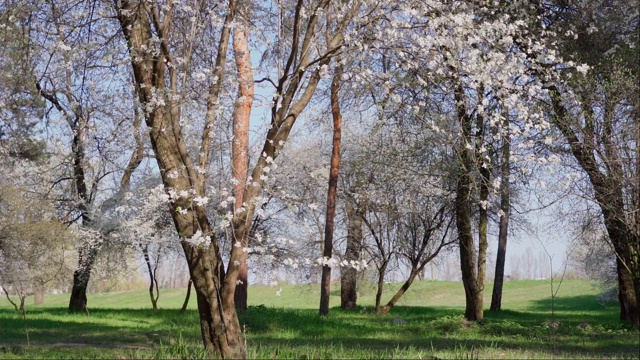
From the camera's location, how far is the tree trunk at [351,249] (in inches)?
997

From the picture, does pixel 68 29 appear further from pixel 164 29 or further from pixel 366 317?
pixel 366 317

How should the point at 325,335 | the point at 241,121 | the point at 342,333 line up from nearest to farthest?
the point at 325,335
the point at 342,333
the point at 241,121

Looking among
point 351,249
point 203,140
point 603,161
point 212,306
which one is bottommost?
point 212,306

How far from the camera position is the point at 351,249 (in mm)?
25672

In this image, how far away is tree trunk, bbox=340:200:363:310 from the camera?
25.3 m

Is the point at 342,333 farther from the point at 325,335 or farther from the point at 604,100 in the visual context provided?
the point at 604,100

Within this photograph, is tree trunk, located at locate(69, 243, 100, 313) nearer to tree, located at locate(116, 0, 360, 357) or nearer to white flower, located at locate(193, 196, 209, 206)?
tree, located at locate(116, 0, 360, 357)

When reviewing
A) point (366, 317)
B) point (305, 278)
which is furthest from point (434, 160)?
point (305, 278)

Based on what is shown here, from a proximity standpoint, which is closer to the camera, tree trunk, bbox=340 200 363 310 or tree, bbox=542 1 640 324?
tree, bbox=542 1 640 324

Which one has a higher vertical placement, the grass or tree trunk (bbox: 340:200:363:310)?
tree trunk (bbox: 340:200:363:310)

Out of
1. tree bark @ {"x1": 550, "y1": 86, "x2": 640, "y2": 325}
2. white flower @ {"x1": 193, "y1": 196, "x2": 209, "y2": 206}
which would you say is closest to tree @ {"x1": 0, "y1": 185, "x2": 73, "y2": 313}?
white flower @ {"x1": 193, "y1": 196, "x2": 209, "y2": 206}

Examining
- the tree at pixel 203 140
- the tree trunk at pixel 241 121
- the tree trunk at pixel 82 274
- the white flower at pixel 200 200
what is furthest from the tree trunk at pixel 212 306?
the tree trunk at pixel 82 274

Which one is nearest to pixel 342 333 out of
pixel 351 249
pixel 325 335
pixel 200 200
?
pixel 325 335

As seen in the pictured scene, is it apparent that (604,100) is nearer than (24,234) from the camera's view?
Yes
